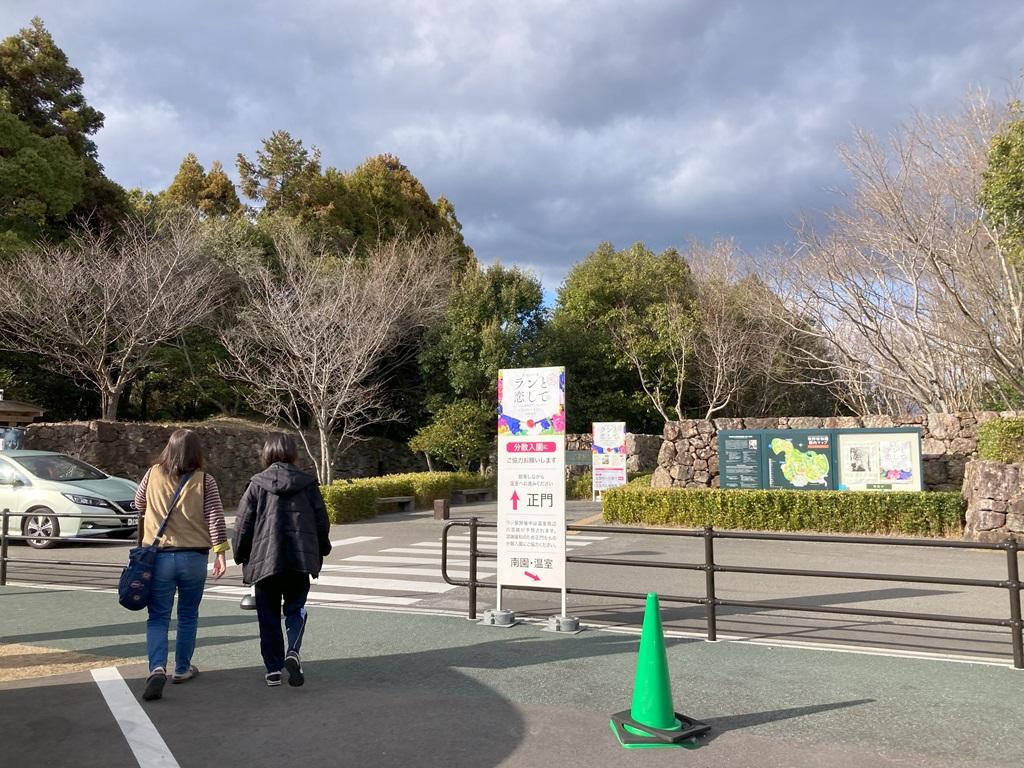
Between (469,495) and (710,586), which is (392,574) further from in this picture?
(469,495)

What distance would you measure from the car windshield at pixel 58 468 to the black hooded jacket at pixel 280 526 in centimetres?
1006

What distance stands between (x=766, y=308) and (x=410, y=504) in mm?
12692

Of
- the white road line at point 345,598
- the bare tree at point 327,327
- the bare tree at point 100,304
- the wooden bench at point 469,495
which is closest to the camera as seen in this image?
the white road line at point 345,598

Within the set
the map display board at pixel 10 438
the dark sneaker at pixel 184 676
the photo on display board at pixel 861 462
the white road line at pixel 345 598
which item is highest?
the map display board at pixel 10 438

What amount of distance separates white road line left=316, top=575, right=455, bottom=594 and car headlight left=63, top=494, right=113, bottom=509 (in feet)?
16.5

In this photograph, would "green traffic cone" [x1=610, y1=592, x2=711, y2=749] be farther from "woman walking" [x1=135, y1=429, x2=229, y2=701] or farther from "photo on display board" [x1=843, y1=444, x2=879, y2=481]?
"photo on display board" [x1=843, y1=444, x2=879, y2=481]

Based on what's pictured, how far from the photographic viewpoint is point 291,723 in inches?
163

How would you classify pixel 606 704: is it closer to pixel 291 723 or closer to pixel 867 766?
pixel 867 766

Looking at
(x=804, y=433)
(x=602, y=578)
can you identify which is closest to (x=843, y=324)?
(x=804, y=433)

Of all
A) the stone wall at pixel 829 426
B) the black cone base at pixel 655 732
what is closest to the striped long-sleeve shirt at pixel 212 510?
the black cone base at pixel 655 732

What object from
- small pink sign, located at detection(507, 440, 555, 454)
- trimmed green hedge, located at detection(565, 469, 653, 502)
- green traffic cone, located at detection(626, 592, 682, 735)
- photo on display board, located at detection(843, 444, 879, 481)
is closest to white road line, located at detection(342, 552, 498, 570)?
small pink sign, located at detection(507, 440, 555, 454)

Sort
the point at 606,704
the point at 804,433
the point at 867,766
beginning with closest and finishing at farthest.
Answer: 1. the point at 867,766
2. the point at 606,704
3. the point at 804,433

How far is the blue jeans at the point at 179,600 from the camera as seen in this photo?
462 centimetres

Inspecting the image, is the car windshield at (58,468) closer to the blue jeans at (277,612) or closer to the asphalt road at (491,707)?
the asphalt road at (491,707)
